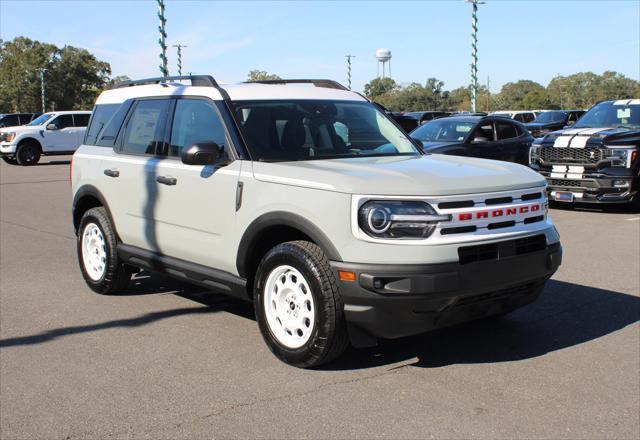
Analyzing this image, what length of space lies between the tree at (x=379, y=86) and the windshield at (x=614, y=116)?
11627 centimetres

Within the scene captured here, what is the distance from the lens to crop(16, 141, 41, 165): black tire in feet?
86.6

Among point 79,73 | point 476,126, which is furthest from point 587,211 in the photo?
point 79,73

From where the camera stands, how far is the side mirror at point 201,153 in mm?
4770

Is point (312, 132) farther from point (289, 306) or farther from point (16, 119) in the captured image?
point (16, 119)

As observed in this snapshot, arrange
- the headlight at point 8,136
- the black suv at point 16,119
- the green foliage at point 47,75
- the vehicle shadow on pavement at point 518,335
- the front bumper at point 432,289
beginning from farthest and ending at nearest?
the green foliage at point 47,75, the black suv at point 16,119, the headlight at point 8,136, the vehicle shadow on pavement at point 518,335, the front bumper at point 432,289

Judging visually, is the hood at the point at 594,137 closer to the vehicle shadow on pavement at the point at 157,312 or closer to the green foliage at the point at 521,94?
the vehicle shadow on pavement at the point at 157,312

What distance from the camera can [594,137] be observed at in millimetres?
11789

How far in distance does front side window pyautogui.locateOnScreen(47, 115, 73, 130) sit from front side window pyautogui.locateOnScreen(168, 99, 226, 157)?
2292 centimetres

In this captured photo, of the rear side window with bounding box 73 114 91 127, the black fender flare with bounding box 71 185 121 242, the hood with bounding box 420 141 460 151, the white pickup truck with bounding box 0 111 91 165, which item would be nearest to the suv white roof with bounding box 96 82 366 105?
the black fender flare with bounding box 71 185 121 242

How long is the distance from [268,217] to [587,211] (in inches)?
370

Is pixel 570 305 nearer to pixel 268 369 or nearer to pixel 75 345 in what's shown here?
pixel 268 369

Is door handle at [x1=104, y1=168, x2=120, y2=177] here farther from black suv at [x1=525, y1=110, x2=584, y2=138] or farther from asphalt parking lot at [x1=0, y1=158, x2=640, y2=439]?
black suv at [x1=525, y1=110, x2=584, y2=138]

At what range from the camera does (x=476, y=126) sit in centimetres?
1388

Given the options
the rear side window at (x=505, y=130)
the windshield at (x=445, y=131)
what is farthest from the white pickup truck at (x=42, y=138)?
the rear side window at (x=505, y=130)
